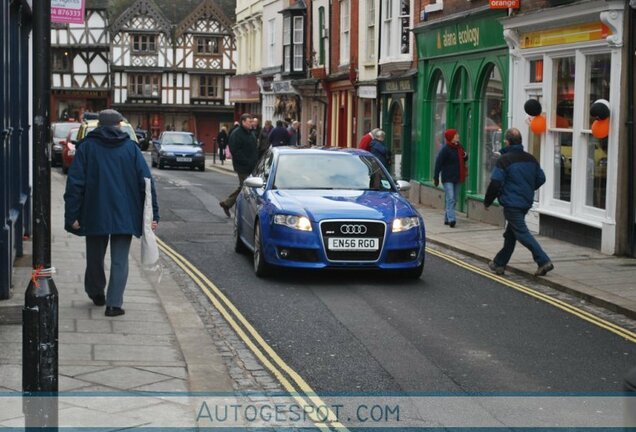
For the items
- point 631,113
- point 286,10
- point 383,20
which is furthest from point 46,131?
point 286,10

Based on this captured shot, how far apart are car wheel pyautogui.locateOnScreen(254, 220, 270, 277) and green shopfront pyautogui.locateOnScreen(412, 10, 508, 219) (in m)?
9.20

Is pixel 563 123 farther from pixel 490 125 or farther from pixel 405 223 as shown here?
pixel 405 223

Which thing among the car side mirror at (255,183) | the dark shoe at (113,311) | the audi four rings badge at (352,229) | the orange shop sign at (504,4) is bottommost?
the dark shoe at (113,311)

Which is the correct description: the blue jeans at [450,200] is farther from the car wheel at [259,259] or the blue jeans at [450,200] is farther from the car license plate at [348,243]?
the car license plate at [348,243]

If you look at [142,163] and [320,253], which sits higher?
[142,163]

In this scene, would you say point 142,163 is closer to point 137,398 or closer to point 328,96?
point 137,398

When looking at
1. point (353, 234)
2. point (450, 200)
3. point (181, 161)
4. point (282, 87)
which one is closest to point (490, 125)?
point (450, 200)

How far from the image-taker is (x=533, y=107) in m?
19.8

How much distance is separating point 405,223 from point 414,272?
74 cm

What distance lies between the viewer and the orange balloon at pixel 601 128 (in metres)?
17.1

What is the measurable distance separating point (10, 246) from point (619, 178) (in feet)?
31.2

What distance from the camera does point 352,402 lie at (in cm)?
778

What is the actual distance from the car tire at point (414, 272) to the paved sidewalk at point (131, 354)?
298 cm

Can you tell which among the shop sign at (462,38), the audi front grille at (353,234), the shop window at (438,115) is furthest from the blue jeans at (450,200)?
the audi front grille at (353,234)
